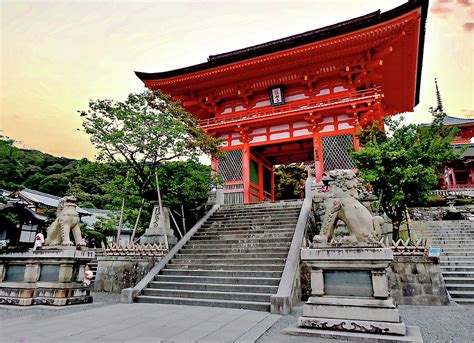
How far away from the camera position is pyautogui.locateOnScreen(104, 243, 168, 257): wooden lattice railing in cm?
968

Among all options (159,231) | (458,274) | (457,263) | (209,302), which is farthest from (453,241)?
(159,231)

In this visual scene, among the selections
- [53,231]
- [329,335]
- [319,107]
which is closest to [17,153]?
[53,231]

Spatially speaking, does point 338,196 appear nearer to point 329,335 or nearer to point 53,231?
point 329,335

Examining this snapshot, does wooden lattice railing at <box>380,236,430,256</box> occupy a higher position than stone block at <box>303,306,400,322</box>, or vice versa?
wooden lattice railing at <box>380,236,430,256</box>

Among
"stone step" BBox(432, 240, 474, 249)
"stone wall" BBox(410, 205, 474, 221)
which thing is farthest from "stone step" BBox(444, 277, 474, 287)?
"stone wall" BBox(410, 205, 474, 221)

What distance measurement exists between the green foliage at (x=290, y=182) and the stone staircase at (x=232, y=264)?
17.2m

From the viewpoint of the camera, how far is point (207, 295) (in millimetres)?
7285

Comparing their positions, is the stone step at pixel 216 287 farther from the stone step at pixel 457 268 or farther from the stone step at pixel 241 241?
the stone step at pixel 457 268

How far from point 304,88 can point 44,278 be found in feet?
45.3

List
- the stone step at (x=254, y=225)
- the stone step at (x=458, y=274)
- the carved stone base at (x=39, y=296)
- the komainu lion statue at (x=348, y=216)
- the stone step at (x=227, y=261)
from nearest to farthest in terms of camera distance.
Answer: the komainu lion statue at (x=348, y=216) → the carved stone base at (x=39, y=296) → the stone step at (x=227, y=261) → the stone step at (x=458, y=274) → the stone step at (x=254, y=225)

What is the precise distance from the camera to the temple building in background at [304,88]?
1348 centimetres

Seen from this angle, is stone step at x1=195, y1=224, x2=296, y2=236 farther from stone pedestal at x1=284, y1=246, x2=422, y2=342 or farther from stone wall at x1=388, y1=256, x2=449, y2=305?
stone pedestal at x1=284, y1=246, x2=422, y2=342

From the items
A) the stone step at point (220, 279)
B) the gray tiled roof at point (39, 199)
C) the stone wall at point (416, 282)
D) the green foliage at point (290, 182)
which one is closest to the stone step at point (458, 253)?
the stone wall at point (416, 282)

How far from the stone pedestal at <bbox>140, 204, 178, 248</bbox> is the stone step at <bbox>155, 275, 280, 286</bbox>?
2.03 meters
